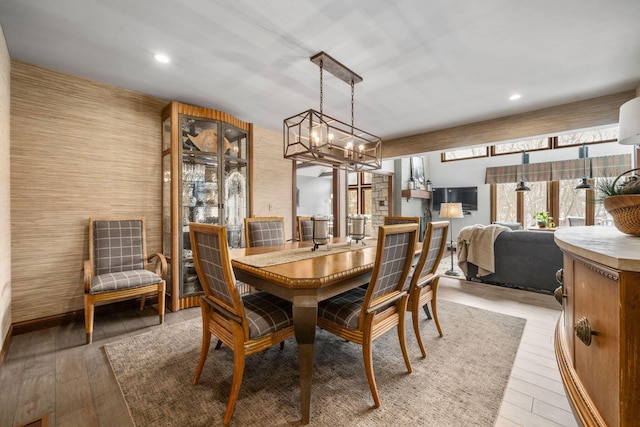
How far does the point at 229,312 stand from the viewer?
4.98 ft

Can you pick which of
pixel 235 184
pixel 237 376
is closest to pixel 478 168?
pixel 235 184

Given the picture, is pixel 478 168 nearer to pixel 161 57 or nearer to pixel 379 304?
pixel 379 304

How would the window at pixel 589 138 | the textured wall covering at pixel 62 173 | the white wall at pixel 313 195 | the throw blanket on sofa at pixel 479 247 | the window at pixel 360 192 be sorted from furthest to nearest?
the white wall at pixel 313 195, the window at pixel 360 192, the window at pixel 589 138, the throw blanket on sofa at pixel 479 247, the textured wall covering at pixel 62 173

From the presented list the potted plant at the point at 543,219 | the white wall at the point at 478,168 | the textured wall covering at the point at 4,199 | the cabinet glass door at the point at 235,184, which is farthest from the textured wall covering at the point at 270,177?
the potted plant at the point at 543,219

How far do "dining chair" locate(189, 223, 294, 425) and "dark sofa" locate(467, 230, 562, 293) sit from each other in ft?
11.2

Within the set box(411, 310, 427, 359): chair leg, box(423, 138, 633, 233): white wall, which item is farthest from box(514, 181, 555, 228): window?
box(411, 310, 427, 359): chair leg

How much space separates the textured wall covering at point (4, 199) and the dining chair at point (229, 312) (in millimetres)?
1681

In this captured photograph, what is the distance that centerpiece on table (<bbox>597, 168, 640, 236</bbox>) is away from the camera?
100 centimetres

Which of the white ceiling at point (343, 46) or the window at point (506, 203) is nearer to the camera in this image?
the white ceiling at point (343, 46)

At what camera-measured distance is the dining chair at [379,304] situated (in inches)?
60.7

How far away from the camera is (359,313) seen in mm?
1656

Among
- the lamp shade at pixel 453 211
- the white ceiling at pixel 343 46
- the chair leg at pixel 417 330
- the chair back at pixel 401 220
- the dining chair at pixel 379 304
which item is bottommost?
the chair leg at pixel 417 330

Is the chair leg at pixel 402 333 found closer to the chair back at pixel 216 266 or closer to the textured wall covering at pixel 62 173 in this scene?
the chair back at pixel 216 266

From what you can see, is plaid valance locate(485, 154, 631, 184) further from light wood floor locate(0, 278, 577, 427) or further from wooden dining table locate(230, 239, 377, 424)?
wooden dining table locate(230, 239, 377, 424)
